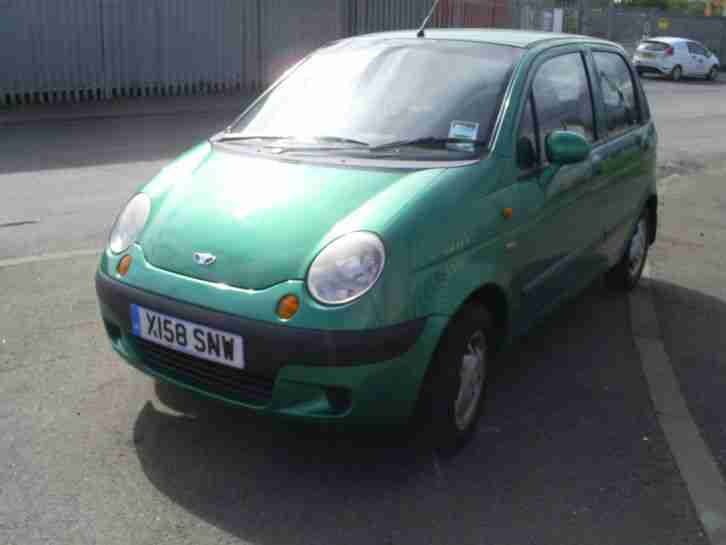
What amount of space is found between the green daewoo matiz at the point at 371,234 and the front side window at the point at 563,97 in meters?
0.02

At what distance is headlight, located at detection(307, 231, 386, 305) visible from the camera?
128 inches

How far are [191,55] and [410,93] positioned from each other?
47.0 feet

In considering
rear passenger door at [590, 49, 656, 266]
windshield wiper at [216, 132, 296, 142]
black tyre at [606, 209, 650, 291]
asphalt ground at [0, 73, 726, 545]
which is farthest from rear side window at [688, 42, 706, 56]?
windshield wiper at [216, 132, 296, 142]

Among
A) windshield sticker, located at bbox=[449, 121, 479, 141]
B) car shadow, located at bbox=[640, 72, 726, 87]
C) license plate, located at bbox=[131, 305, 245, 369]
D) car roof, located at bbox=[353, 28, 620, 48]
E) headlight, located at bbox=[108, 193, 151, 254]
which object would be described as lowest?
car shadow, located at bbox=[640, 72, 726, 87]

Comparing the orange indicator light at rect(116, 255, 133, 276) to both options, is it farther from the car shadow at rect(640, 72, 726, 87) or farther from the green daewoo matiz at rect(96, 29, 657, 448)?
the car shadow at rect(640, 72, 726, 87)

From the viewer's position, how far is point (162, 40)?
1711 cm

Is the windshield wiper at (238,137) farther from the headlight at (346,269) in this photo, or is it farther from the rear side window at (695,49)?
the rear side window at (695,49)

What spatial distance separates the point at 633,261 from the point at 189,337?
3943mm

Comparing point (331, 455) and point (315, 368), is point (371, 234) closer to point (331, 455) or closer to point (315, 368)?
point (315, 368)

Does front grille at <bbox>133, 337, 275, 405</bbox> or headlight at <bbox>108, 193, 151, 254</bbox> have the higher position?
headlight at <bbox>108, 193, 151, 254</bbox>

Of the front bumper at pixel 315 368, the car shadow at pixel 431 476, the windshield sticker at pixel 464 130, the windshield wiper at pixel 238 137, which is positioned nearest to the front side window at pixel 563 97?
the windshield sticker at pixel 464 130

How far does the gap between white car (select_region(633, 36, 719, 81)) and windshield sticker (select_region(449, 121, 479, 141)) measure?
2929 centimetres

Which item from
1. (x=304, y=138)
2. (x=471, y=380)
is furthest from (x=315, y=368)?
(x=304, y=138)

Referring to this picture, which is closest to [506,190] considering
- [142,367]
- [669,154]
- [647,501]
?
[647,501]
